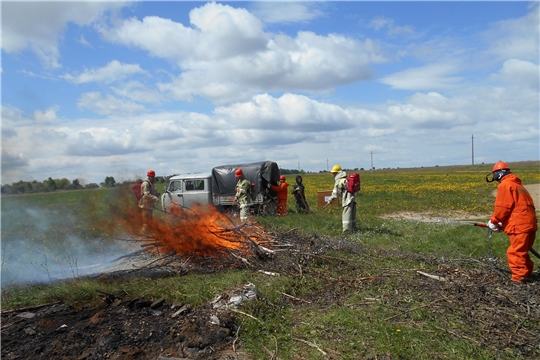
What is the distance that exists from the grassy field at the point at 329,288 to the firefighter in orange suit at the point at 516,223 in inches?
50.5

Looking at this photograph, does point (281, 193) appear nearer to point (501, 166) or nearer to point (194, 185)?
point (194, 185)

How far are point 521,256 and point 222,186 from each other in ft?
42.4

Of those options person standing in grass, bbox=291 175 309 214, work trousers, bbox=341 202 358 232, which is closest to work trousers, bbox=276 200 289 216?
person standing in grass, bbox=291 175 309 214

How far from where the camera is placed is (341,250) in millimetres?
8453

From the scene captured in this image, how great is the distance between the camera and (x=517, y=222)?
6406mm

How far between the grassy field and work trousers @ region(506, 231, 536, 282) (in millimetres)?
1244

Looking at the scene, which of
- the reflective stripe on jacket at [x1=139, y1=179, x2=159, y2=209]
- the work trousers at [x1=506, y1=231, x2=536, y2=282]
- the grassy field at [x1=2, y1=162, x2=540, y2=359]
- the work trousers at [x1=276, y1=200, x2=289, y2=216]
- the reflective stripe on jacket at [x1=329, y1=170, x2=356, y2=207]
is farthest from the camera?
the work trousers at [x1=276, y1=200, x2=289, y2=216]

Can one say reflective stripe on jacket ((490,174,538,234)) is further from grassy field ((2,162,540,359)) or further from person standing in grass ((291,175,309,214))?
person standing in grass ((291,175,309,214))

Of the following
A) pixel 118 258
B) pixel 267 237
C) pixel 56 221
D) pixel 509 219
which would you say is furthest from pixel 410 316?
pixel 56 221

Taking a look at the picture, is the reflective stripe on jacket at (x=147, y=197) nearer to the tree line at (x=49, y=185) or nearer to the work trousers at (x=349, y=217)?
the tree line at (x=49, y=185)

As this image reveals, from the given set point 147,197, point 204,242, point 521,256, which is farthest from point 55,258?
point 521,256

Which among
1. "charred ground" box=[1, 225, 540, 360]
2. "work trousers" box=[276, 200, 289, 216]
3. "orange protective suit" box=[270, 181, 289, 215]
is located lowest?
"charred ground" box=[1, 225, 540, 360]

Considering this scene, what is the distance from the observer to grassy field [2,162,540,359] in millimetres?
4676

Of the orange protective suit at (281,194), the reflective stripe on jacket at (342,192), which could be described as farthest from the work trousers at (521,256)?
the orange protective suit at (281,194)
